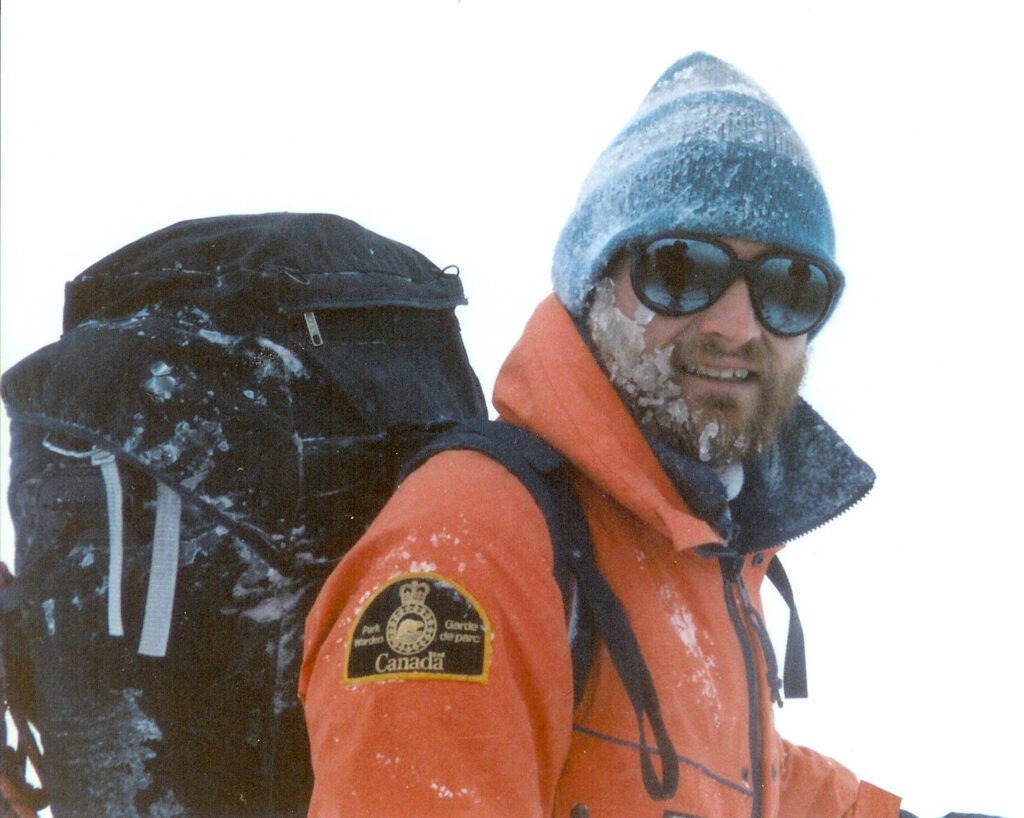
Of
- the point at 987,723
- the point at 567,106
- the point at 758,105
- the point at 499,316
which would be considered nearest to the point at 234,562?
the point at 758,105

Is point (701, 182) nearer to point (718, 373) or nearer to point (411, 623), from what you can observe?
point (718, 373)

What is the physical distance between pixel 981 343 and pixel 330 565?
5131 millimetres

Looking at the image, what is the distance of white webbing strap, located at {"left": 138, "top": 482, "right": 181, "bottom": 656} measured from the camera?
1.33m

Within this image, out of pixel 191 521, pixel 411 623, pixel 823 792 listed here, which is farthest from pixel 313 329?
pixel 823 792

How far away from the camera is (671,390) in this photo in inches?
65.6

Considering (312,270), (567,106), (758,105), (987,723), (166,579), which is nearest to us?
(166,579)

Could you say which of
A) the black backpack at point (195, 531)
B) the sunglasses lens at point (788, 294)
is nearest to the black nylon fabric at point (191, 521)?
the black backpack at point (195, 531)

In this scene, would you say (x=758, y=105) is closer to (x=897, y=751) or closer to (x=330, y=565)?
(x=330, y=565)

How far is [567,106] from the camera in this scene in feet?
14.5

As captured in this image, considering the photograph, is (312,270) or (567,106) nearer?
(312,270)

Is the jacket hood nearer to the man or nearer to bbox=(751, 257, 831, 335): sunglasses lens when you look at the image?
the man

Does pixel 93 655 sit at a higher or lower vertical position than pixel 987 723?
higher

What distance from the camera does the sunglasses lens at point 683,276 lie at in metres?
1.66

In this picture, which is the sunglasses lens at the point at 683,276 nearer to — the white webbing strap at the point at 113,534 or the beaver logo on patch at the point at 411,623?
the beaver logo on patch at the point at 411,623
